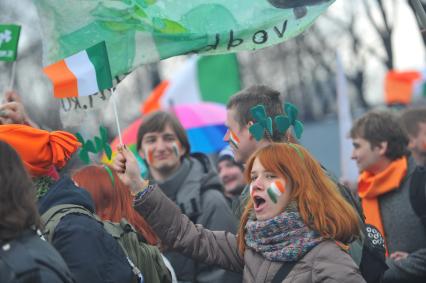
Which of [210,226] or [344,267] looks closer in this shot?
[344,267]

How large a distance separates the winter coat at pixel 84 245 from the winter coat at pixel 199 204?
4.85 ft

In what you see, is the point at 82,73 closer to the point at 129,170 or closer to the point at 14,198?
the point at 129,170

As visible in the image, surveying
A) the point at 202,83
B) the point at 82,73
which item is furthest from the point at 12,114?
the point at 202,83

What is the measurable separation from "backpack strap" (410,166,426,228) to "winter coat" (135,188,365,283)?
4.52 feet

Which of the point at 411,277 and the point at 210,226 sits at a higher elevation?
the point at 210,226

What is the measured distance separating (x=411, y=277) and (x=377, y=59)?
Result: 851 inches

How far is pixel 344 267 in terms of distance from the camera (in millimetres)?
3645

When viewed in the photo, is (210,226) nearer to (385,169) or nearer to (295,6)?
(385,169)

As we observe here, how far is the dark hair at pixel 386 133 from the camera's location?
545cm

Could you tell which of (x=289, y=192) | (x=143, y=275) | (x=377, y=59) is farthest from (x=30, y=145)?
(x=377, y=59)

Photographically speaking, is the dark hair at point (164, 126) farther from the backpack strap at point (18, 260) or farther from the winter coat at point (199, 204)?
the backpack strap at point (18, 260)

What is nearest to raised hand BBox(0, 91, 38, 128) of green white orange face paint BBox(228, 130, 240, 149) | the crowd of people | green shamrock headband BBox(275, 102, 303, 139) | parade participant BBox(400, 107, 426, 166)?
the crowd of people

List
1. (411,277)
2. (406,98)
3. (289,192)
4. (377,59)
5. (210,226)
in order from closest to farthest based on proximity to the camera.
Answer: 1. (289,192)
2. (411,277)
3. (210,226)
4. (406,98)
5. (377,59)

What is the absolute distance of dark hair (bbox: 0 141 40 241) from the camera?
2969 millimetres
